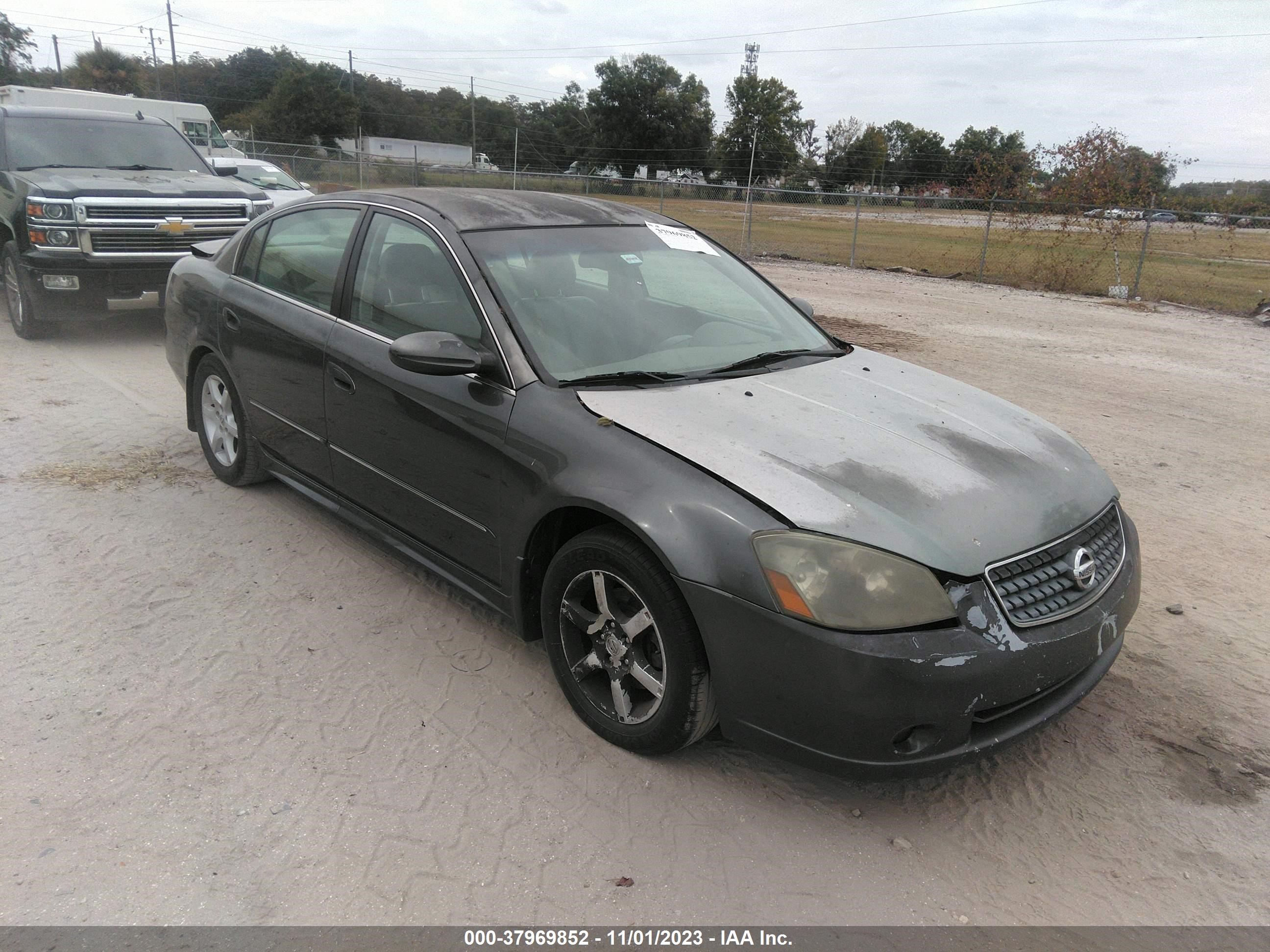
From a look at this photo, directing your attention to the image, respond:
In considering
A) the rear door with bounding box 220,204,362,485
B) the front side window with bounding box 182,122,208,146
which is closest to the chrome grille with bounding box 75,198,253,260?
the rear door with bounding box 220,204,362,485

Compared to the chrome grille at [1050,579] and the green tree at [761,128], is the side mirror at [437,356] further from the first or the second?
the green tree at [761,128]

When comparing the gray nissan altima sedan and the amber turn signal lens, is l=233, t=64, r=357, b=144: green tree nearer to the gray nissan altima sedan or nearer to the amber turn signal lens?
the gray nissan altima sedan

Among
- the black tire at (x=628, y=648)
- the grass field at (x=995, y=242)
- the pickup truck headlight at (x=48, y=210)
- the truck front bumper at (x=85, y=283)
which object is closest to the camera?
the black tire at (x=628, y=648)

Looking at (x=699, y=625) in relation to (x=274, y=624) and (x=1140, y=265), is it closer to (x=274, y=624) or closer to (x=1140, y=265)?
(x=274, y=624)

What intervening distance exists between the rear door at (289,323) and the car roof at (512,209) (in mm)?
274

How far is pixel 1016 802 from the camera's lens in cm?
280

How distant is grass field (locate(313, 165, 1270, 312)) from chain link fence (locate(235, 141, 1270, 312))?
45 mm

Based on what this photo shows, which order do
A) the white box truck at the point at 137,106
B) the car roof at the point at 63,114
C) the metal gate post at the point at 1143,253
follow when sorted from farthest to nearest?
1. the metal gate post at the point at 1143,253
2. the white box truck at the point at 137,106
3. the car roof at the point at 63,114

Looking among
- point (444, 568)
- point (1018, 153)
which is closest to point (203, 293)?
point (444, 568)

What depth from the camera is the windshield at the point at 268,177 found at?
48.4 ft

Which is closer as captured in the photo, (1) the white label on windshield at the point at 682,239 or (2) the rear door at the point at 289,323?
(2) the rear door at the point at 289,323

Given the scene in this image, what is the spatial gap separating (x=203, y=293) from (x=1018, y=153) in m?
18.9

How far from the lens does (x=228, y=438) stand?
498 centimetres

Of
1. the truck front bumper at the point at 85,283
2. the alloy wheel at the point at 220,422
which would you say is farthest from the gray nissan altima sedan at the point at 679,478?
the truck front bumper at the point at 85,283
